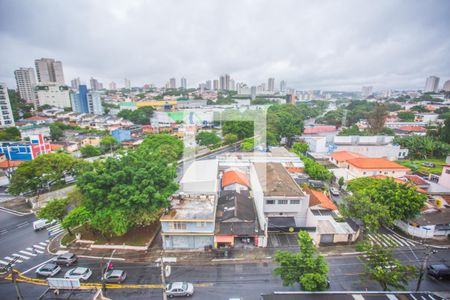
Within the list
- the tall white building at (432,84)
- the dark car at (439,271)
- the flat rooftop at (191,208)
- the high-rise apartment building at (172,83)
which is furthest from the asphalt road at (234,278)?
the tall white building at (432,84)

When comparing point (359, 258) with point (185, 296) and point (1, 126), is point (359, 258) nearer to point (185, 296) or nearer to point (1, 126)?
point (185, 296)

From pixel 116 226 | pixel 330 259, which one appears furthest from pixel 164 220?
pixel 330 259

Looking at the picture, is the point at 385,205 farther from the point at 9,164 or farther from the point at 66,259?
the point at 9,164

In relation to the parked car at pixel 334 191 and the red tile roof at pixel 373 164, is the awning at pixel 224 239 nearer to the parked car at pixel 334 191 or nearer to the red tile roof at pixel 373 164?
the parked car at pixel 334 191

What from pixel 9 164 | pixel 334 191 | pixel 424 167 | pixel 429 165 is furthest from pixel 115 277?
pixel 429 165

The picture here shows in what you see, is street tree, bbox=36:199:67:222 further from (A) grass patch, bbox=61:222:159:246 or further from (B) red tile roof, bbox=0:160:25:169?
(B) red tile roof, bbox=0:160:25:169

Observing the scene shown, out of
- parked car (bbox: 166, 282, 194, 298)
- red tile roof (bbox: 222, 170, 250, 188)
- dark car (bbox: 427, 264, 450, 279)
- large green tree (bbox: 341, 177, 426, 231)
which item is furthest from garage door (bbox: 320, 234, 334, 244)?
parked car (bbox: 166, 282, 194, 298)

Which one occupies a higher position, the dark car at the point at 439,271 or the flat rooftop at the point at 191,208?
the flat rooftop at the point at 191,208
